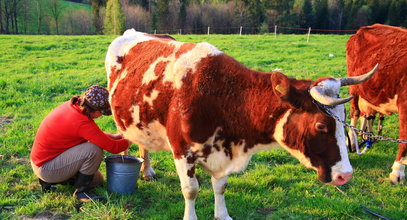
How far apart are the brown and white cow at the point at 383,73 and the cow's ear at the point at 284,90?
2.88 meters

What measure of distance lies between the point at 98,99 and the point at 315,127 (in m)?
2.71

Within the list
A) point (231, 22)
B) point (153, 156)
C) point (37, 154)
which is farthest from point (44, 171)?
point (231, 22)

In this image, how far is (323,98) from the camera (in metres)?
3.01

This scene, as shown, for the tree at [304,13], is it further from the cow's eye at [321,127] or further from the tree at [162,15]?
the cow's eye at [321,127]

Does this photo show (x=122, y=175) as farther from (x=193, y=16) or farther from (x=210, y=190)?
(x=193, y=16)

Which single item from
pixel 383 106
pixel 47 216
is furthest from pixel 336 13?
pixel 47 216

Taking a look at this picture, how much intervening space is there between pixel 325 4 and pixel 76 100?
220 ft

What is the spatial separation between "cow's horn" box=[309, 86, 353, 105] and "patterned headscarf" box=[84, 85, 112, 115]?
104 inches

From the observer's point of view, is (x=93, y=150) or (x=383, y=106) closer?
(x=93, y=150)

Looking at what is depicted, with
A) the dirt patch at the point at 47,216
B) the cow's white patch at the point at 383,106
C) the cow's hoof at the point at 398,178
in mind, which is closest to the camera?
the dirt patch at the point at 47,216

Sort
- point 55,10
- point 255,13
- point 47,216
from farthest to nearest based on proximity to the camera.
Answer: point 255,13 → point 55,10 → point 47,216

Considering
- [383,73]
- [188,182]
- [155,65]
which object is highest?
[155,65]

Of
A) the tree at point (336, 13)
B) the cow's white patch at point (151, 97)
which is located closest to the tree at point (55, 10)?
the tree at point (336, 13)

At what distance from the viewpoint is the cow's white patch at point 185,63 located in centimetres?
375
